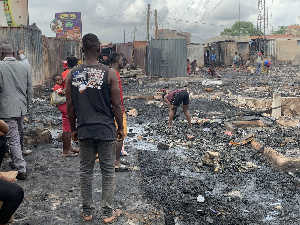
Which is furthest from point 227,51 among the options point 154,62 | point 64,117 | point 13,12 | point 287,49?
point 64,117

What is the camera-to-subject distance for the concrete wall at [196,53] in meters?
32.0

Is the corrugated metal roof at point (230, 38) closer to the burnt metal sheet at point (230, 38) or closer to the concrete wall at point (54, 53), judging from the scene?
the burnt metal sheet at point (230, 38)

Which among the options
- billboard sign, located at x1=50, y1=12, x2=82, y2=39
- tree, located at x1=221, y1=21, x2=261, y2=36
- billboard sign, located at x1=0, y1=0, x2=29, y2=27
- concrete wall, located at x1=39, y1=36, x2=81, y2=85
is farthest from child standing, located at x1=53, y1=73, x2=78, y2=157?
tree, located at x1=221, y1=21, x2=261, y2=36

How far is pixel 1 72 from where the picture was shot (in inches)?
162

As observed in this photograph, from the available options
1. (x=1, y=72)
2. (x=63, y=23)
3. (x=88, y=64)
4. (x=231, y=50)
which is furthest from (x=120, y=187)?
(x=63, y=23)

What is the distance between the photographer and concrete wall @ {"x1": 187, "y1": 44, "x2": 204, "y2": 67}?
32031 mm

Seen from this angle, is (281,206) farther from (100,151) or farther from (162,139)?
(162,139)

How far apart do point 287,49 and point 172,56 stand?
22.1 metres

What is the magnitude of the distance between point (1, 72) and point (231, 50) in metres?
31.6

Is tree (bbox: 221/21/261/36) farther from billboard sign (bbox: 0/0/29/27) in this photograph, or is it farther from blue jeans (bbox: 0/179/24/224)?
blue jeans (bbox: 0/179/24/224)

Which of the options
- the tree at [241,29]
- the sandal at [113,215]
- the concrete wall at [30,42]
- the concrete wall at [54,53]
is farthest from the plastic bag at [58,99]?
the tree at [241,29]

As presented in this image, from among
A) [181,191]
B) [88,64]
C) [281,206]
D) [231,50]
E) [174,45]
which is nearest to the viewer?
[88,64]

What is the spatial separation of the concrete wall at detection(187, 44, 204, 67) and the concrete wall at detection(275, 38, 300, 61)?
35.5ft

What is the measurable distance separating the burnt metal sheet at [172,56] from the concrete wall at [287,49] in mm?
21040
